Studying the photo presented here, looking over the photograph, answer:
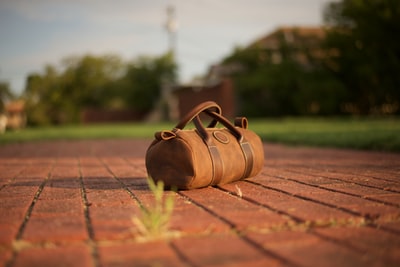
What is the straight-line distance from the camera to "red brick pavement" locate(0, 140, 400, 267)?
4.75 ft

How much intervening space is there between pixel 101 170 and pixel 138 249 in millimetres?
2898

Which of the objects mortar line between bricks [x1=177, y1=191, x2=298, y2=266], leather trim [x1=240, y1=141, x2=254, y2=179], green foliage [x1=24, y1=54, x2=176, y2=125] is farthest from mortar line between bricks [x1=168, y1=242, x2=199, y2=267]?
green foliage [x1=24, y1=54, x2=176, y2=125]

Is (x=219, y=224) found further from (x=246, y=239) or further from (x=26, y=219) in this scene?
(x=26, y=219)

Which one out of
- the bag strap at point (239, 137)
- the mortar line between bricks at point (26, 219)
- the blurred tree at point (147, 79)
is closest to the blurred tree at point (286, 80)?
the blurred tree at point (147, 79)

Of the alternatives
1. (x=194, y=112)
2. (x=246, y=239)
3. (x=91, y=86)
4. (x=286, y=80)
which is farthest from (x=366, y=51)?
(x=91, y=86)

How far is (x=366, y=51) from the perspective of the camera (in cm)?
2303

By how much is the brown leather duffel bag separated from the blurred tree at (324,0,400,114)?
69.6 feet

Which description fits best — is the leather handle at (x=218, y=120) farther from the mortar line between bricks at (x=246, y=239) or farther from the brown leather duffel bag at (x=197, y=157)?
the mortar line between bricks at (x=246, y=239)

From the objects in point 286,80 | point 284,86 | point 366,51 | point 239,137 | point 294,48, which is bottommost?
point 239,137

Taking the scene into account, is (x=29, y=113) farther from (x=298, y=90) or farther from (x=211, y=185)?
(x=211, y=185)

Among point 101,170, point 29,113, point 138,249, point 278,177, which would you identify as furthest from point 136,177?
point 29,113

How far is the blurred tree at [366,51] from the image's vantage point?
21.9 meters

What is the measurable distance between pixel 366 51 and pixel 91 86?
90.8 feet

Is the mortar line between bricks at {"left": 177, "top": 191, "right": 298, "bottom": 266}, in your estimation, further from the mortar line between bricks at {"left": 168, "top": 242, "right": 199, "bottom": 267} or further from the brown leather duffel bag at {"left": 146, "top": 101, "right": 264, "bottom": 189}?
the brown leather duffel bag at {"left": 146, "top": 101, "right": 264, "bottom": 189}
